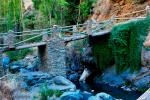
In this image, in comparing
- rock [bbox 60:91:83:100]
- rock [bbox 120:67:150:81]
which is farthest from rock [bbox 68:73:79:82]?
rock [bbox 60:91:83:100]

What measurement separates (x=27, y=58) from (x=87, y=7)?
5.75 metres

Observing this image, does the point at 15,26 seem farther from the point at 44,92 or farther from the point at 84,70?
the point at 44,92

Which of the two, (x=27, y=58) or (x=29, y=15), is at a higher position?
(x=29, y=15)

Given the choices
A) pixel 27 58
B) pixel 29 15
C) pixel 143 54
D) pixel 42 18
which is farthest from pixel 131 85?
pixel 29 15

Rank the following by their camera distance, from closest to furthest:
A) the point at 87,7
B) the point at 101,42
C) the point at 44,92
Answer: the point at 44,92 < the point at 101,42 < the point at 87,7

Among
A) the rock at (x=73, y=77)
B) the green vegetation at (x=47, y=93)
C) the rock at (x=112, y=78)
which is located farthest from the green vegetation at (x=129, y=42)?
the green vegetation at (x=47, y=93)

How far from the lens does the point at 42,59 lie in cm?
1866

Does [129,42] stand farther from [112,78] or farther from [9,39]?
[9,39]

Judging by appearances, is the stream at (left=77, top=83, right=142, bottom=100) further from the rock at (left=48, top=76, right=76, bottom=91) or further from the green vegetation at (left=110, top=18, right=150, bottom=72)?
the rock at (left=48, top=76, right=76, bottom=91)

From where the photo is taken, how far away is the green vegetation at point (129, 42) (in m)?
18.0

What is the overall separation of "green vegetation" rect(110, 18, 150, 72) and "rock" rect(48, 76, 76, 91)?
3.61 meters

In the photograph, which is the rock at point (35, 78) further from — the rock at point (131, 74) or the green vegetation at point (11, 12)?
the green vegetation at point (11, 12)

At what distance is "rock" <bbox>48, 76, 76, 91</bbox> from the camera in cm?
1534

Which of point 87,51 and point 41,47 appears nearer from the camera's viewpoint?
point 41,47
